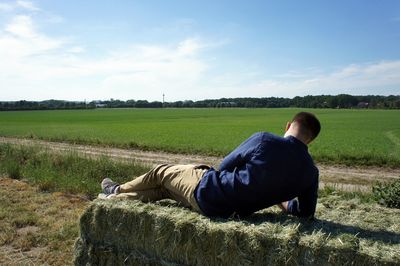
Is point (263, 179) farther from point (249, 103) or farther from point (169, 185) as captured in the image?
point (249, 103)

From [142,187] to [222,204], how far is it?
1190 mm

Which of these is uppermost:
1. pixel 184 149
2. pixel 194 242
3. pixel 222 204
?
pixel 222 204

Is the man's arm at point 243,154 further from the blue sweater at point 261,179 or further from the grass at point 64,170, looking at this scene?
the grass at point 64,170

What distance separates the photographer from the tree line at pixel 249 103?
123012 mm

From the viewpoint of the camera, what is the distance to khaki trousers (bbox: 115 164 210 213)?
438 centimetres

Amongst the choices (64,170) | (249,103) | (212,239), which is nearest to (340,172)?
(64,170)

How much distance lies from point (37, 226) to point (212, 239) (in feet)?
12.8

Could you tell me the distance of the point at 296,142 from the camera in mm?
3887

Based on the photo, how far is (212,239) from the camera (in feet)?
12.0

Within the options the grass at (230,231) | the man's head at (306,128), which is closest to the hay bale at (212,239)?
the grass at (230,231)

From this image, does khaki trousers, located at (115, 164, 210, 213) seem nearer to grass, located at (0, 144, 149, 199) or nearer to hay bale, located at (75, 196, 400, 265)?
hay bale, located at (75, 196, 400, 265)

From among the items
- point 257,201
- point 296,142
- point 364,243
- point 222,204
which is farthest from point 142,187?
point 364,243

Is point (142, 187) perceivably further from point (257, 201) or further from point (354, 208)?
point (354, 208)

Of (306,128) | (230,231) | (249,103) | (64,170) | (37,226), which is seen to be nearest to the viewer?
(230,231)
